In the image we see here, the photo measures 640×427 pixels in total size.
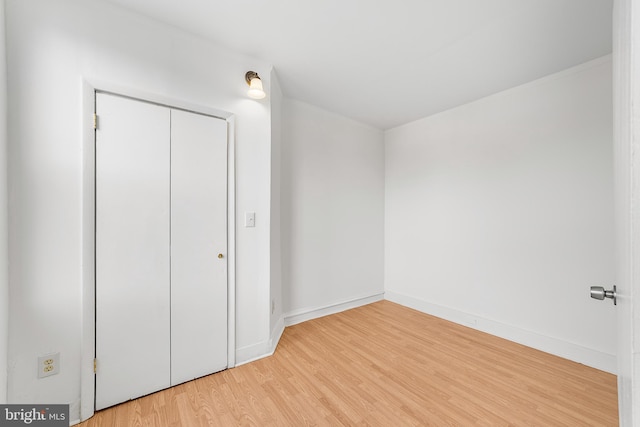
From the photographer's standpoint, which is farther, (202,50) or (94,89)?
(202,50)

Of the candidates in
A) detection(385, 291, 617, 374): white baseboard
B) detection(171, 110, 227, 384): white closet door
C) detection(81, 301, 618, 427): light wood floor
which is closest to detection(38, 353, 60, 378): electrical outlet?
detection(81, 301, 618, 427): light wood floor

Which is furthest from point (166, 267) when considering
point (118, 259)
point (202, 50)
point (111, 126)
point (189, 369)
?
point (202, 50)

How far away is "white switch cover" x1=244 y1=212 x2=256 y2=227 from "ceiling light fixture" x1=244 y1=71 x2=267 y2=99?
0.94m

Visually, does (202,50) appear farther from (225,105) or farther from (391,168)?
(391,168)

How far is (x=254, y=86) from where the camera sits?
1.96 metres

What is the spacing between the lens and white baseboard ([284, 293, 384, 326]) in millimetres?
2932

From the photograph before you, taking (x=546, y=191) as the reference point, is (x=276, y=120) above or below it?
above

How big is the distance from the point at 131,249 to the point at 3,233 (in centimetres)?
55

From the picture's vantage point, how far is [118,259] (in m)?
1.65

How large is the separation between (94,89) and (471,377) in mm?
3268

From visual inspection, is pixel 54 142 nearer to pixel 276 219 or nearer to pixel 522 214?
pixel 276 219

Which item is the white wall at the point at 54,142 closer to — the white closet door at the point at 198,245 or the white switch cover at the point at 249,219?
the white closet door at the point at 198,245

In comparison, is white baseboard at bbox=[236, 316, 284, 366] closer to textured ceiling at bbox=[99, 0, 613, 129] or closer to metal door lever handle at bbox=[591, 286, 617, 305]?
metal door lever handle at bbox=[591, 286, 617, 305]

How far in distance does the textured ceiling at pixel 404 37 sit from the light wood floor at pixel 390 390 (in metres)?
2.52
